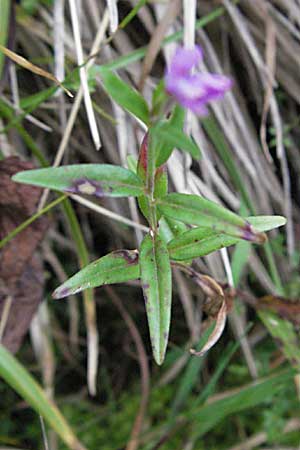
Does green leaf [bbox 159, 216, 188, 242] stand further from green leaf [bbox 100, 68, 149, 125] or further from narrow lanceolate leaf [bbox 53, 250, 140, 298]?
green leaf [bbox 100, 68, 149, 125]

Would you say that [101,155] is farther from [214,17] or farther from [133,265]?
[133,265]

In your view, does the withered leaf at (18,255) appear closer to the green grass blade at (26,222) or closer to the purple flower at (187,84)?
the green grass blade at (26,222)

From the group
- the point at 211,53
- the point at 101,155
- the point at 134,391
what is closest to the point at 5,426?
the point at 134,391

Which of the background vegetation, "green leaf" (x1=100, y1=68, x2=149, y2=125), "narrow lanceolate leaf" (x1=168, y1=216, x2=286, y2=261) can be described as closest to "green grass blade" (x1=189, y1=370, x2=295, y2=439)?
the background vegetation

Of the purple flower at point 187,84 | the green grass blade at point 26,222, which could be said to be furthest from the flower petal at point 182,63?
the green grass blade at point 26,222

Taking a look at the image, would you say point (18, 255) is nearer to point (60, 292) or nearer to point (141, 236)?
point (141, 236)

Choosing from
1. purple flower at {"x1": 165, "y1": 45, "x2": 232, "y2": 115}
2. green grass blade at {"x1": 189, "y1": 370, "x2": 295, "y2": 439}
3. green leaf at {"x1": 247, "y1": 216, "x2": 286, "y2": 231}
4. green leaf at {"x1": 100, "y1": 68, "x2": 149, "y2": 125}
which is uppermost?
green leaf at {"x1": 100, "y1": 68, "x2": 149, "y2": 125}

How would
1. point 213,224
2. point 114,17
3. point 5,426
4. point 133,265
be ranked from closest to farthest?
point 213,224
point 133,265
point 114,17
point 5,426
